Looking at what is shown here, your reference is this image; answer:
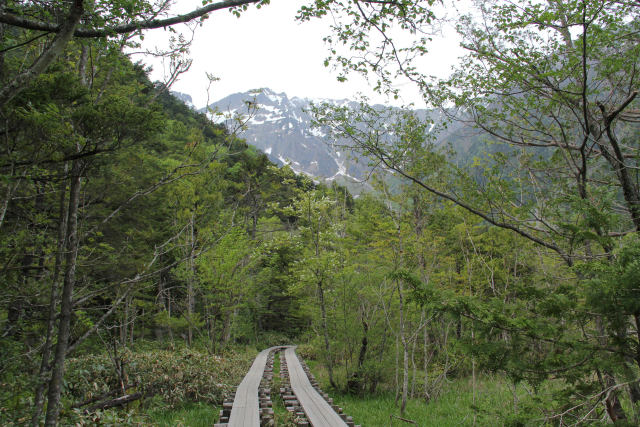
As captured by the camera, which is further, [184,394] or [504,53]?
[184,394]

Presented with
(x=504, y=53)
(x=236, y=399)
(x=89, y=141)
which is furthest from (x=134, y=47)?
(x=236, y=399)

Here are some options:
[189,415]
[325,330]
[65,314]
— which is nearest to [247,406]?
[189,415]

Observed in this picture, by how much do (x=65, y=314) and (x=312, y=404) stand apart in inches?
229

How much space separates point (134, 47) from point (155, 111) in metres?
0.63

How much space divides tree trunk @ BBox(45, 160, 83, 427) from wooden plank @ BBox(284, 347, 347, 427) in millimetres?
4362

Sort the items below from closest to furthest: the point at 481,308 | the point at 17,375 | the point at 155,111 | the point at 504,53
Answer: the point at 481,308
the point at 155,111
the point at 17,375
the point at 504,53

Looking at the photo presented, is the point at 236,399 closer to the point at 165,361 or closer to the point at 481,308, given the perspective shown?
the point at 165,361

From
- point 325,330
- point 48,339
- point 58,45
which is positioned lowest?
point 325,330

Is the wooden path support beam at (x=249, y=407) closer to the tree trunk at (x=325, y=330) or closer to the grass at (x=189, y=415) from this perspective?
the grass at (x=189, y=415)

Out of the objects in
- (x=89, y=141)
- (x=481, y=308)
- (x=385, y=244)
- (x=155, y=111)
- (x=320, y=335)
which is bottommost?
(x=320, y=335)

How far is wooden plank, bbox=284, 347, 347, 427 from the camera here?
6254 millimetres

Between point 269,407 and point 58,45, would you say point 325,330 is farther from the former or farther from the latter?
point 58,45

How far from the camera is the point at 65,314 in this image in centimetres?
308

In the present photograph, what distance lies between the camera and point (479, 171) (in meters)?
5.47
